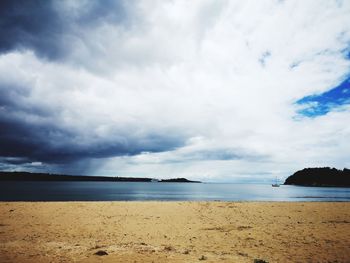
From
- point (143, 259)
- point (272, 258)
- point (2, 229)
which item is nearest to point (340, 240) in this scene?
point (272, 258)

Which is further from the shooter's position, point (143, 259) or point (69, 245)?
point (69, 245)

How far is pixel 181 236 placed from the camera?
14.9 metres

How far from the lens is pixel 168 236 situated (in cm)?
1484

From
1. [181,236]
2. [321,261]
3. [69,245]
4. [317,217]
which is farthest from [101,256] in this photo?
[317,217]

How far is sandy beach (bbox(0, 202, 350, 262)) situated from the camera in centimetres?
1042

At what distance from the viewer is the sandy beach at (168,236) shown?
10.4 m

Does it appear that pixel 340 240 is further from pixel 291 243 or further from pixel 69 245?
pixel 69 245

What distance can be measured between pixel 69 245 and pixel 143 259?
4.43 meters

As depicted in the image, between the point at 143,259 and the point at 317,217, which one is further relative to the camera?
the point at 317,217

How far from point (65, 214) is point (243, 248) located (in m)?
15.4

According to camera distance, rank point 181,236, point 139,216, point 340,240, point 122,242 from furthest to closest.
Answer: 1. point 139,216
2. point 181,236
3. point 340,240
4. point 122,242

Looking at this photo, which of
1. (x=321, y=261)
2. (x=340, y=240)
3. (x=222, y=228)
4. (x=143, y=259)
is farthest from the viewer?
(x=222, y=228)

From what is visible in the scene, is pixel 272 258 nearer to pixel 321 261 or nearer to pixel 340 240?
pixel 321 261

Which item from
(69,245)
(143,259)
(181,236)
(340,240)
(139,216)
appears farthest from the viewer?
(139,216)
